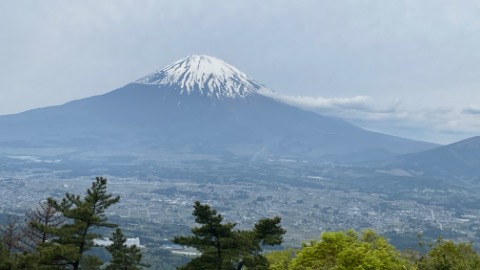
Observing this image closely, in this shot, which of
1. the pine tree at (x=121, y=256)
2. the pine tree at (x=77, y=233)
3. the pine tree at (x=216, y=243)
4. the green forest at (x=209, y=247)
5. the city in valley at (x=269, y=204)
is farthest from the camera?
the city in valley at (x=269, y=204)

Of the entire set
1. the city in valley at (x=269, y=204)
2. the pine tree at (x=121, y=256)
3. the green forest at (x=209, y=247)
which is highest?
the green forest at (x=209, y=247)

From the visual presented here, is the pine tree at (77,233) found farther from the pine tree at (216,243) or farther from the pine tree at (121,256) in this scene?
the pine tree at (216,243)

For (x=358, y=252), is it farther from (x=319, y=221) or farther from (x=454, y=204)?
(x=454, y=204)

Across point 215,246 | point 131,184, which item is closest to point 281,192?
point 131,184

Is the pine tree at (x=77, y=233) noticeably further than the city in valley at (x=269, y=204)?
No

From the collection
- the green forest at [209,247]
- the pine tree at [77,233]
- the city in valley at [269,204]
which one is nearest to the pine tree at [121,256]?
the green forest at [209,247]

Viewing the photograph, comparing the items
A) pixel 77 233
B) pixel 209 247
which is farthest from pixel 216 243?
pixel 77 233

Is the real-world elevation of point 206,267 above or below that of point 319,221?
above

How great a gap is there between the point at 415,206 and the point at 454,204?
50.5 ft

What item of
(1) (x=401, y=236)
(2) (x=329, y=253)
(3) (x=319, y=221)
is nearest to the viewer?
(2) (x=329, y=253)

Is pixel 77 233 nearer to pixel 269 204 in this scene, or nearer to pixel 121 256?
pixel 121 256

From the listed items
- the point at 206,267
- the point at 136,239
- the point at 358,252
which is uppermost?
the point at 358,252

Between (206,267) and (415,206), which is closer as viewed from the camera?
(206,267)

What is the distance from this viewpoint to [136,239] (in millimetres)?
96125
